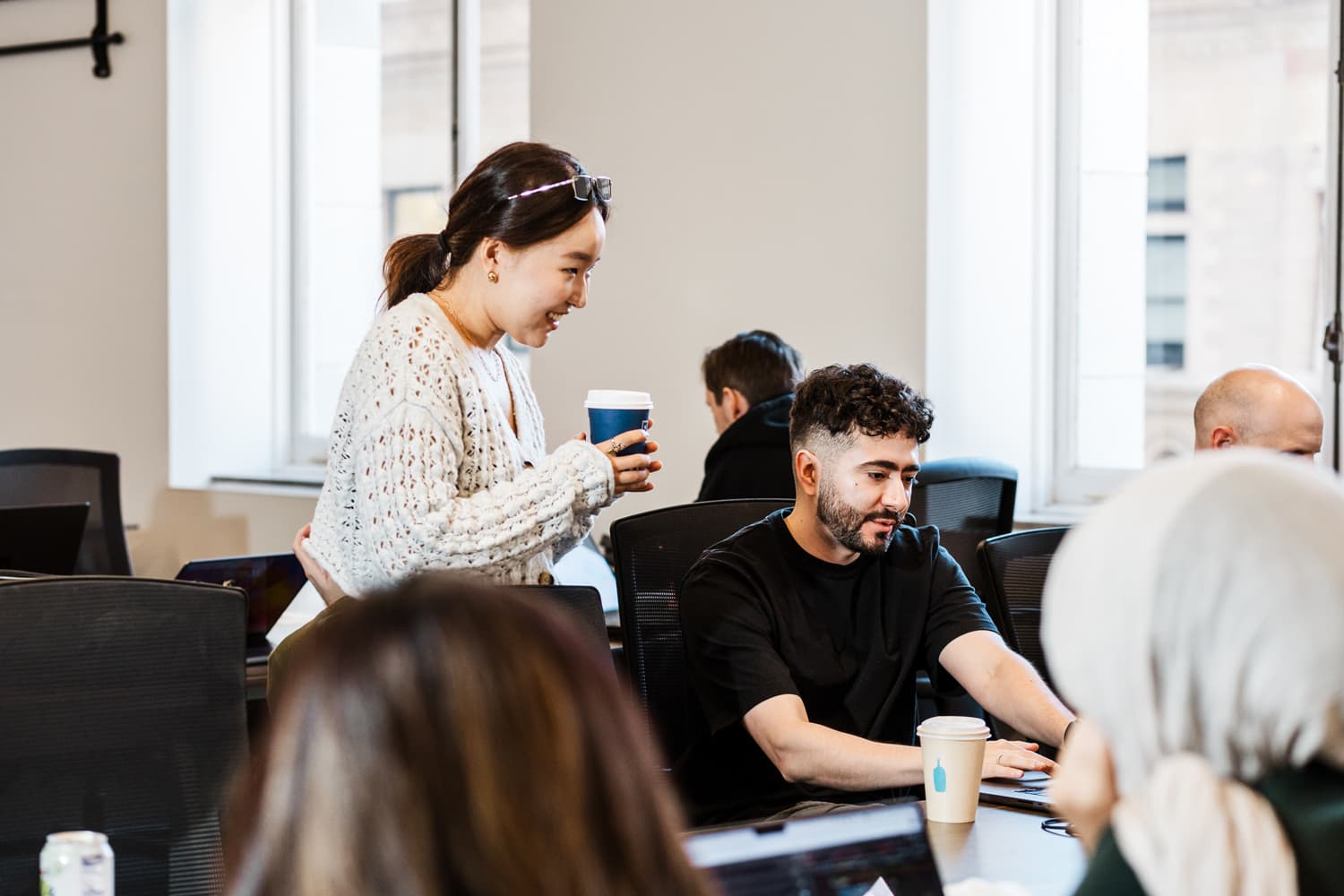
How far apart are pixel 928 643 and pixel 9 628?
1268 mm

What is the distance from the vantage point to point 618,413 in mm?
1919

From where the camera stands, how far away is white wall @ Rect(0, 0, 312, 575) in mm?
5273

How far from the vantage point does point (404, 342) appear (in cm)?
183

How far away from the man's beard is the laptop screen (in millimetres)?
1158

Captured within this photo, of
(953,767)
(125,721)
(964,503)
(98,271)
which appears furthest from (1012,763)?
(98,271)

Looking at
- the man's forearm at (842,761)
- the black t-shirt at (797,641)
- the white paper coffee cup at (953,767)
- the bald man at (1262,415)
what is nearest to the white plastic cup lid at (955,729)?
the white paper coffee cup at (953,767)

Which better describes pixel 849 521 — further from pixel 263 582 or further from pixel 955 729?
pixel 263 582

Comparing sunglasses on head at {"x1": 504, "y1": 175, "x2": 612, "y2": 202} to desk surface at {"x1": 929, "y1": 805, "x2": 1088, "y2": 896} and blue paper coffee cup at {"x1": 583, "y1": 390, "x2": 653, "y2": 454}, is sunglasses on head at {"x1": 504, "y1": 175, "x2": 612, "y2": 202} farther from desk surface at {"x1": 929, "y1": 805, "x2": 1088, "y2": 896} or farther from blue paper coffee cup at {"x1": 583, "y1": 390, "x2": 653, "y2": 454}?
desk surface at {"x1": 929, "y1": 805, "x2": 1088, "y2": 896}

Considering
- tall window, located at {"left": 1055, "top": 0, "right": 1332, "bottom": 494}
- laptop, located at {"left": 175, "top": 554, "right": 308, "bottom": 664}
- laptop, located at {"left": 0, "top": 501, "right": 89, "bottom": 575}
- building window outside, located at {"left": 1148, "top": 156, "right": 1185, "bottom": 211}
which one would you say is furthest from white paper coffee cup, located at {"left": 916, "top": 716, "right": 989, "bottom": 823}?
building window outside, located at {"left": 1148, "top": 156, "right": 1185, "bottom": 211}

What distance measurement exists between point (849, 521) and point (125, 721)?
3.49 ft

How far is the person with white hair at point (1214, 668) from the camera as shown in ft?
2.13

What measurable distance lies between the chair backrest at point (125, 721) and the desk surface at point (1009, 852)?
0.72m

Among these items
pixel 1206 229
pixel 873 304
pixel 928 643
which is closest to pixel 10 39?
pixel 873 304

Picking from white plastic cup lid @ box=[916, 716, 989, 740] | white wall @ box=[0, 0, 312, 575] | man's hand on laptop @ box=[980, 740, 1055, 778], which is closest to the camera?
white plastic cup lid @ box=[916, 716, 989, 740]
